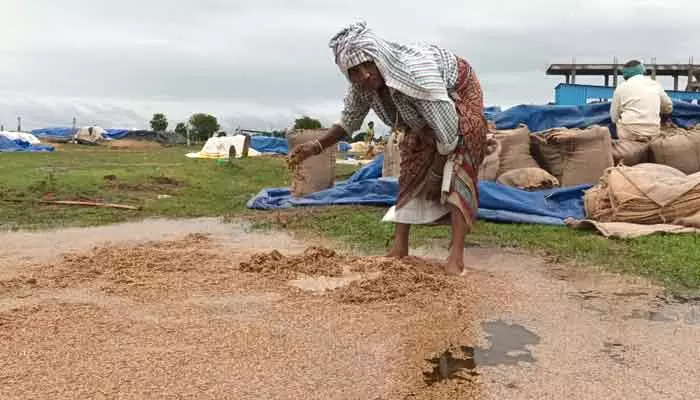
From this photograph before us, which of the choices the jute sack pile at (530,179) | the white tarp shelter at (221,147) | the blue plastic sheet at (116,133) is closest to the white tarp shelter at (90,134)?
the blue plastic sheet at (116,133)

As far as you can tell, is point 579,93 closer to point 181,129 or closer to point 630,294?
point 630,294

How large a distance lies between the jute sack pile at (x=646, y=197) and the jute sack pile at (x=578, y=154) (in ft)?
5.07

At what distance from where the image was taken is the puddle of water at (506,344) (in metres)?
2.50

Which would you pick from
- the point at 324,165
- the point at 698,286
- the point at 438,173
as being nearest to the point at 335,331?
the point at 438,173

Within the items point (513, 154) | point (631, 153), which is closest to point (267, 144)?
point (513, 154)

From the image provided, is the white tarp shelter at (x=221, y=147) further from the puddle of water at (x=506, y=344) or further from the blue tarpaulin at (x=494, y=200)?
the puddle of water at (x=506, y=344)

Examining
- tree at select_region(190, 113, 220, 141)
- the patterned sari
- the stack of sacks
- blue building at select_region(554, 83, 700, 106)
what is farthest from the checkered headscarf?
tree at select_region(190, 113, 220, 141)

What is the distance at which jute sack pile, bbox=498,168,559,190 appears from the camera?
758cm

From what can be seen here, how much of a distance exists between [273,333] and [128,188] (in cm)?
714

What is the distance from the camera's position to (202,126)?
45.2 meters

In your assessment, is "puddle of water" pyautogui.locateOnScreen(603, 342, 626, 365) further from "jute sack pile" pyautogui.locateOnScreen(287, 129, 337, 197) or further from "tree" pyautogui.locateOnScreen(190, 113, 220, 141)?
"tree" pyautogui.locateOnScreen(190, 113, 220, 141)

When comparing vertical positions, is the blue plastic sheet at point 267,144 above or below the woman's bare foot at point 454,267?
above

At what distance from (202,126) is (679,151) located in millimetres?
40125

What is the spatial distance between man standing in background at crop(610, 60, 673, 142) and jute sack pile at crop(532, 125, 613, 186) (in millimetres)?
279
